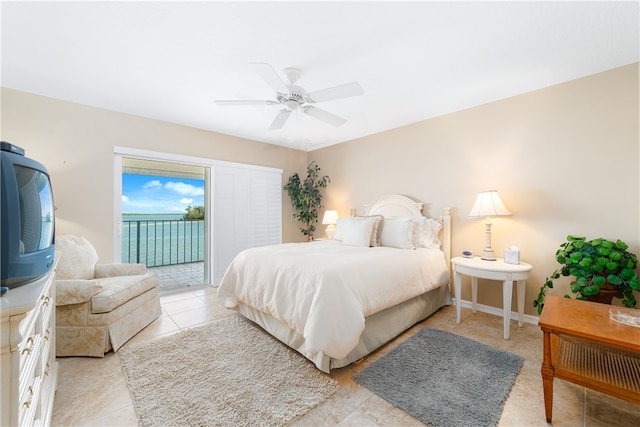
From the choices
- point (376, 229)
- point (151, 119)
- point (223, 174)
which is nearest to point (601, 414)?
point (376, 229)

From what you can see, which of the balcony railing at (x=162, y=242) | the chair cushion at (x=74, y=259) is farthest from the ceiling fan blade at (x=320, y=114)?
the balcony railing at (x=162, y=242)

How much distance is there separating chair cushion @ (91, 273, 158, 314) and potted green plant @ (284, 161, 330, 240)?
9.39 feet

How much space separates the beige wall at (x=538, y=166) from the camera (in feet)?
7.64

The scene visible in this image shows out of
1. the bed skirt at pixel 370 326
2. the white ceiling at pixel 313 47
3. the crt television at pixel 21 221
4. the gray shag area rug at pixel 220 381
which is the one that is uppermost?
the white ceiling at pixel 313 47

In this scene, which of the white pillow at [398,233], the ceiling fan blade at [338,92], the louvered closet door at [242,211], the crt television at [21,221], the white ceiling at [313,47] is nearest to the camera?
the crt television at [21,221]

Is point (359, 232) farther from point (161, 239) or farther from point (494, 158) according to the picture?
point (161, 239)

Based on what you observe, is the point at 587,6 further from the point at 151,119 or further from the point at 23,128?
Answer: the point at 23,128

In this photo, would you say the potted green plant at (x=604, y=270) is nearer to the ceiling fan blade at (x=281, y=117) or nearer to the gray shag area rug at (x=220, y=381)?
the gray shag area rug at (x=220, y=381)

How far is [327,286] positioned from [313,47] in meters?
1.86

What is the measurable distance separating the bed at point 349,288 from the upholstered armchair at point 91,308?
807 mm

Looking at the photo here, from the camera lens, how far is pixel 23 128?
2785mm

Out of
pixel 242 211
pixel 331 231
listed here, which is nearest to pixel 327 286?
pixel 331 231

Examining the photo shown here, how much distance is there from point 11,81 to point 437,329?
4.93 m

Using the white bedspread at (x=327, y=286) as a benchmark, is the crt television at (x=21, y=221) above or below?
above
